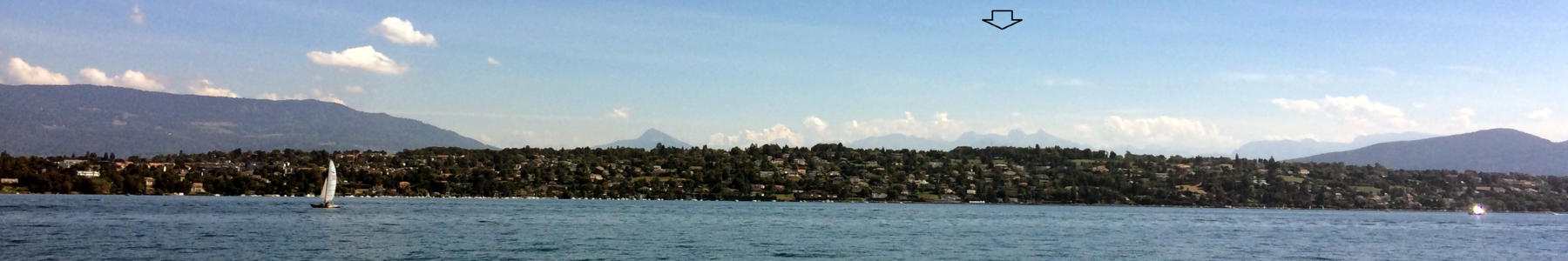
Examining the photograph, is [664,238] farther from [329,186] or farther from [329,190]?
[329,186]

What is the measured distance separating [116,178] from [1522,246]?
187 meters

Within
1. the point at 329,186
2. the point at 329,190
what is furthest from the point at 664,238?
the point at 329,186

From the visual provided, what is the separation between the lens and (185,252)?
51.9 metres

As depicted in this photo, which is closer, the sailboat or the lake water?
the lake water

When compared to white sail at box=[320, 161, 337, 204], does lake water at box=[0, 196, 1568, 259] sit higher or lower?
lower

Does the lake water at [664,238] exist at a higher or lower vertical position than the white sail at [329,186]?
lower

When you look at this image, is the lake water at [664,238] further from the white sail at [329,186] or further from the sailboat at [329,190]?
the white sail at [329,186]

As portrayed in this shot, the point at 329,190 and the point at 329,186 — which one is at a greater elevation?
the point at 329,186

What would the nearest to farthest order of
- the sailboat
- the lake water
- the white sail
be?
the lake water, the sailboat, the white sail

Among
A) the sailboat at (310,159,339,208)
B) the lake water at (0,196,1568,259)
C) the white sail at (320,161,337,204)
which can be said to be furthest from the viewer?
the white sail at (320,161,337,204)

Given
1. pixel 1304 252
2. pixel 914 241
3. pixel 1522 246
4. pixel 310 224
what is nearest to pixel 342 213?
pixel 310 224

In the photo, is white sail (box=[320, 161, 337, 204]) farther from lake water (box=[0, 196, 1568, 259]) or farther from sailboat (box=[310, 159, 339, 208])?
lake water (box=[0, 196, 1568, 259])

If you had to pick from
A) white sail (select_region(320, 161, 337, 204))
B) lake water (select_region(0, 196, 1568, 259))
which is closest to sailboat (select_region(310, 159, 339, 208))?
white sail (select_region(320, 161, 337, 204))

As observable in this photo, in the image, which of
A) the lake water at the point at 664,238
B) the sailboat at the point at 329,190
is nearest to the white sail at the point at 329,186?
the sailboat at the point at 329,190
